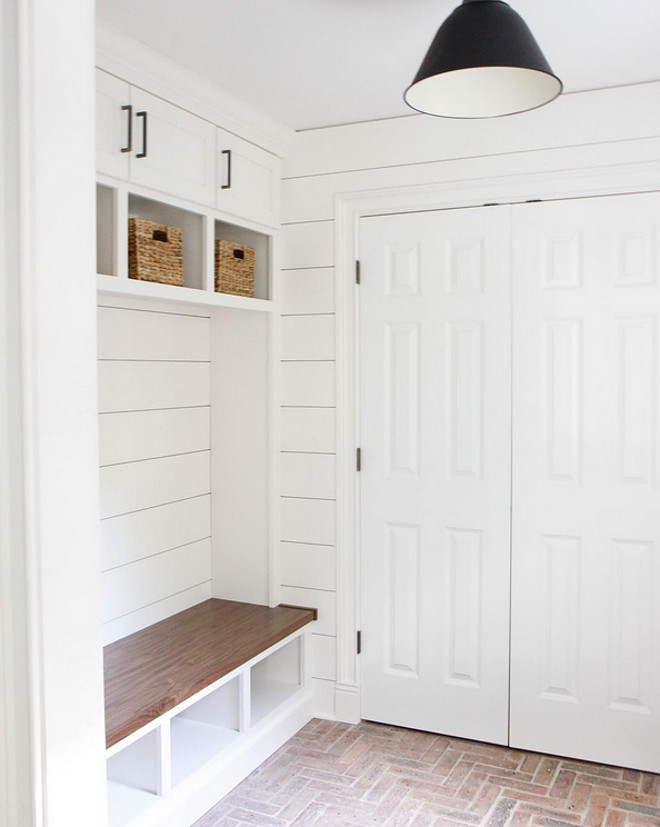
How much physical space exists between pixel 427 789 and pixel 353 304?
1789 mm

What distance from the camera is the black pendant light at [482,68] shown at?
179 centimetres

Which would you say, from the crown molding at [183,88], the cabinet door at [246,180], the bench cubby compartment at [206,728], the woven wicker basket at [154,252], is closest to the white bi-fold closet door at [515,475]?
the cabinet door at [246,180]

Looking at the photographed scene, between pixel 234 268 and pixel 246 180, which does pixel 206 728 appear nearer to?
pixel 234 268

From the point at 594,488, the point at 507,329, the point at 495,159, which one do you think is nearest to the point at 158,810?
the point at 594,488

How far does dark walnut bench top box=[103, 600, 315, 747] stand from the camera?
7.78 ft

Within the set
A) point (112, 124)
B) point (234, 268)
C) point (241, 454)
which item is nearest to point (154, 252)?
point (112, 124)

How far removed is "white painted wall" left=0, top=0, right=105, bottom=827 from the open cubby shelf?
2.97 ft

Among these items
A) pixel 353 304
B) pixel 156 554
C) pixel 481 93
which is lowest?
pixel 156 554

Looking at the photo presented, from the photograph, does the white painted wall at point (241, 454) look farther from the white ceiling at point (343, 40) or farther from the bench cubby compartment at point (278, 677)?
the white ceiling at point (343, 40)

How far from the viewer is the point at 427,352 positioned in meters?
3.13

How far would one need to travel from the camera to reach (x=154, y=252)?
2.57m

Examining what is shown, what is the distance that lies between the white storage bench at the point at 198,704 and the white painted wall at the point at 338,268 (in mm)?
205

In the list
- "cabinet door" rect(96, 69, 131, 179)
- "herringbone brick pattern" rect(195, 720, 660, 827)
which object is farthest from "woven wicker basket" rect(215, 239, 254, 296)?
"herringbone brick pattern" rect(195, 720, 660, 827)

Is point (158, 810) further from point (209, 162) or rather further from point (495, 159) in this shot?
point (495, 159)
